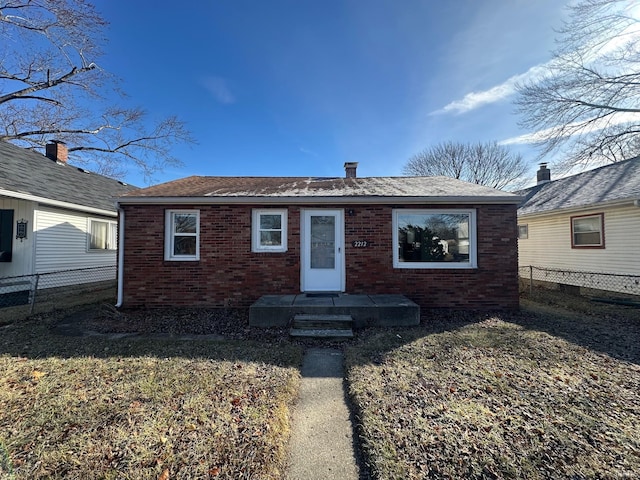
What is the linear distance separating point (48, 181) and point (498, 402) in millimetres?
14239

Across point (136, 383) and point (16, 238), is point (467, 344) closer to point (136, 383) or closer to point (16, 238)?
point (136, 383)

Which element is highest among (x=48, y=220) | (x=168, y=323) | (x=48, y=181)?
(x=48, y=181)

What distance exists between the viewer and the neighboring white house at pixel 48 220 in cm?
868

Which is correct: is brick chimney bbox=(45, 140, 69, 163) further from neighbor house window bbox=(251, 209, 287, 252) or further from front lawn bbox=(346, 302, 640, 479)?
front lawn bbox=(346, 302, 640, 479)

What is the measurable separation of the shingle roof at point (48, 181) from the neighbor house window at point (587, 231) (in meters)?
14.5

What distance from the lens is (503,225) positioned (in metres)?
7.02

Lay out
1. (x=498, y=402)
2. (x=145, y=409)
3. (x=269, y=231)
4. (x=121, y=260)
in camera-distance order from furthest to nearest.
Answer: (x=269, y=231) → (x=121, y=260) → (x=498, y=402) → (x=145, y=409)

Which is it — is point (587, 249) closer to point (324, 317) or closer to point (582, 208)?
point (582, 208)

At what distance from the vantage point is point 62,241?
9.67 meters

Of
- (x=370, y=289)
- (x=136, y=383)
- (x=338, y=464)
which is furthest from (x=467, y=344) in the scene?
(x=136, y=383)

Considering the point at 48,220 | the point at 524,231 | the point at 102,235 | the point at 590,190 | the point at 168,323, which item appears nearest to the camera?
the point at 168,323

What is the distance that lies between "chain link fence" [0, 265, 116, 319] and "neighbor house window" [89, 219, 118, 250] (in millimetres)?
953

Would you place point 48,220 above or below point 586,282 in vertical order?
above

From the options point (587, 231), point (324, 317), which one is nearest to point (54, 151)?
point (324, 317)
